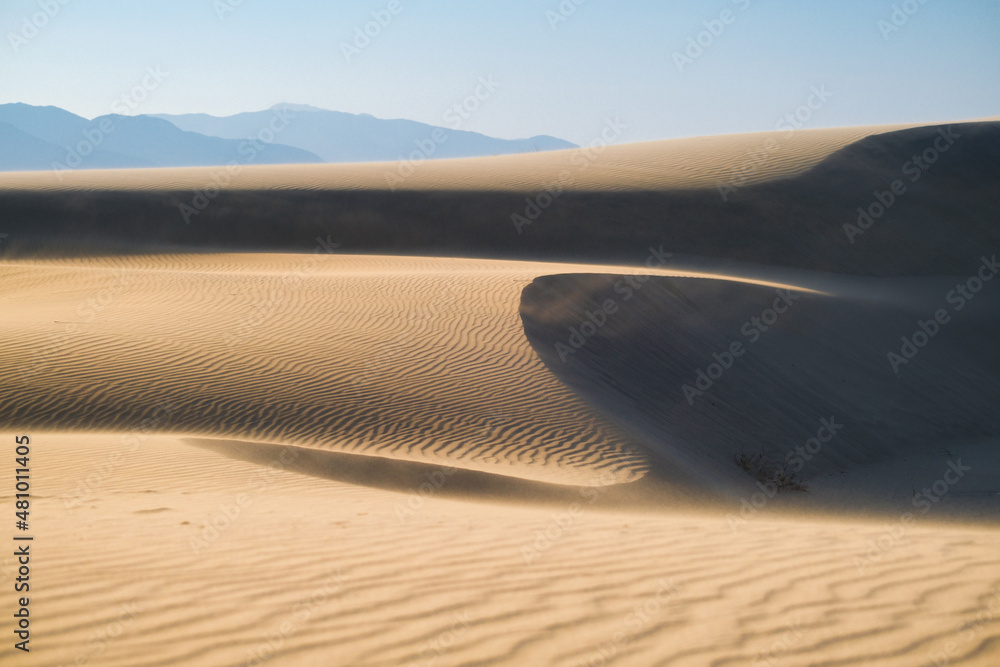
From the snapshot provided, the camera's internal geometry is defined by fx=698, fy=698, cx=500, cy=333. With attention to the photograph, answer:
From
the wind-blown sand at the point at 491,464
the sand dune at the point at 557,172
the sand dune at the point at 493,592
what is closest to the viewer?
the sand dune at the point at 493,592

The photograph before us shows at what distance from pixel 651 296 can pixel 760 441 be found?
4129 mm

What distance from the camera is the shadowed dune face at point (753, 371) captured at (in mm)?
10070

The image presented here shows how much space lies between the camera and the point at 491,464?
8.00 m

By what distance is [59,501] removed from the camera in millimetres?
5828

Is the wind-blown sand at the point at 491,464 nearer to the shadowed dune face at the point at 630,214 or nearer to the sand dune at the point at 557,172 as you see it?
the shadowed dune face at the point at 630,214

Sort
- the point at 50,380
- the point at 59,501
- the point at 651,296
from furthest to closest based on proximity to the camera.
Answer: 1. the point at 651,296
2. the point at 50,380
3. the point at 59,501

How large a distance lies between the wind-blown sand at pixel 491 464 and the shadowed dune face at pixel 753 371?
67mm

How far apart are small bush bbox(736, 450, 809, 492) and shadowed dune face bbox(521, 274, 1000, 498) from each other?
0.17 m

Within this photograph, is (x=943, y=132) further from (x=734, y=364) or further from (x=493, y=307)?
(x=493, y=307)

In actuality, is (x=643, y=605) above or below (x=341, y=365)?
above

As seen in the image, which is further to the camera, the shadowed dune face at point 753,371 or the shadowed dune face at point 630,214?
the shadowed dune face at point 630,214

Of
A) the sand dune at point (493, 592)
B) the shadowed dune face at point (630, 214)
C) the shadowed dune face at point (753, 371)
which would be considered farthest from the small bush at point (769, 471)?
the shadowed dune face at point (630, 214)

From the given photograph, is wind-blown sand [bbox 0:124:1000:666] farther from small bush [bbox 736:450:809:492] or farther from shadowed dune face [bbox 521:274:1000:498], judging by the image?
small bush [bbox 736:450:809:492]

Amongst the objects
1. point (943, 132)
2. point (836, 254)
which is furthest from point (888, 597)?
point (943, 132)
